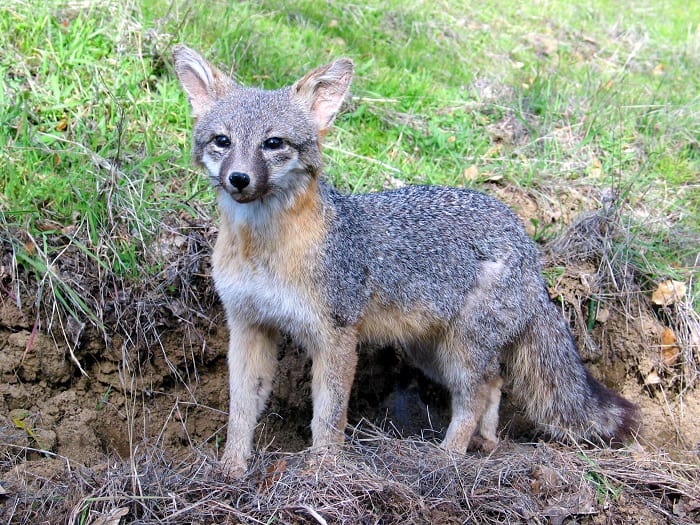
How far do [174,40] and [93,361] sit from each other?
2992 millimetres

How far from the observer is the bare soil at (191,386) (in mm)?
4590

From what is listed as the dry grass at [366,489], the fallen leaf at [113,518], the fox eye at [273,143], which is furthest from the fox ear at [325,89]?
the fallen leaf at [113,518]

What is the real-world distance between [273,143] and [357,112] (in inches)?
116

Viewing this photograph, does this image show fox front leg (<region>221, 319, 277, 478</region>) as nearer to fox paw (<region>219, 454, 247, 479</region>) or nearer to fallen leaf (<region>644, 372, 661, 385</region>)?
fox paw (<region>219, 454, 247, 479</region>)

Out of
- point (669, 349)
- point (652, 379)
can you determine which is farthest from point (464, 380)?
point (669, 349)

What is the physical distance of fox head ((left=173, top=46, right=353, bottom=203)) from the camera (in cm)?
422

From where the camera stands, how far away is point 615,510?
4.41 metres

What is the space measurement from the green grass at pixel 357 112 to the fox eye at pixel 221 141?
4.62 feet

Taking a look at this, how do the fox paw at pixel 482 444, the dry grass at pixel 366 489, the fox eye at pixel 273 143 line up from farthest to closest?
the fox paw at pixel 482 444 < the fox eye at pixel 273 143 < the dry grass at pixel 366 489

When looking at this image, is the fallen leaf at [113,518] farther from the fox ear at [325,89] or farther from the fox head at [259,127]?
the fox ear at [325,89]

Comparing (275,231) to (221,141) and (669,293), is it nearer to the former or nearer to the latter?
(221,141)

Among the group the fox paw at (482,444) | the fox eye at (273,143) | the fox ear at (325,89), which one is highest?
the fox ear at (325,89)

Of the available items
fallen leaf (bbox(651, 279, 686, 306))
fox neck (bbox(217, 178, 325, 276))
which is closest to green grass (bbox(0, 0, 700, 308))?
fallen leaf (bbox(651, 279, 686, 306))

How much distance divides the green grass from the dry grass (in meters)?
1.62
